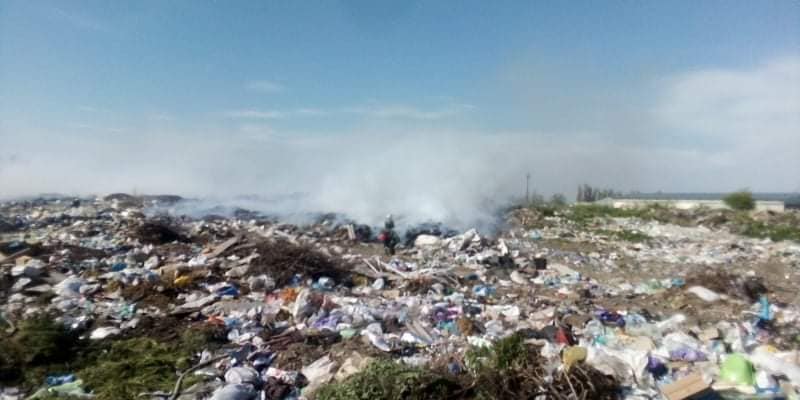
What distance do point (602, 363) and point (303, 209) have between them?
13.5m

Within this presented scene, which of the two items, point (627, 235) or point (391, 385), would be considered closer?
point (391, 385)

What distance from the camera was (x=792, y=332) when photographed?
16.4ft

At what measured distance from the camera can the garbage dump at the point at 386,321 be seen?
3.42m

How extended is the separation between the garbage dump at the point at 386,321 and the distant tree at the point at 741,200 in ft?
60.0

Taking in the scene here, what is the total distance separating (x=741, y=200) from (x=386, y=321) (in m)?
28.9

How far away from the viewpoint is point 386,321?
197 inches

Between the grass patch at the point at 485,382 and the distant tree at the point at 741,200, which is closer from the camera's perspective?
the grass patch at the point at 485,382

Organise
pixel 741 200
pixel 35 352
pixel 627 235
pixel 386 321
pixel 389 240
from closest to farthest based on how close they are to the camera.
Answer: pixel 35 352 < pixel 386 321 < pixel 389 240 < pixel 627 235 < pixel 741 200

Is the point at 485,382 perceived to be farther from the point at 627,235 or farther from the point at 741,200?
the point at 741,200

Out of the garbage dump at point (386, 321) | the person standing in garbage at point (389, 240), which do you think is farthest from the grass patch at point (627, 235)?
the person standing in garbage at point (389, 240)

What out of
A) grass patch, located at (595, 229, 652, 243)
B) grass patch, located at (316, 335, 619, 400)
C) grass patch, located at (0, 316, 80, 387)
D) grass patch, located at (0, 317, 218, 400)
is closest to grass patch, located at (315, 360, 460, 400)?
grass patch, located at (316, 335, 619, 400)

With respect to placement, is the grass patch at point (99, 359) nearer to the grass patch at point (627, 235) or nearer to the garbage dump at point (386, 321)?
the garbage dump at point (386, 321)

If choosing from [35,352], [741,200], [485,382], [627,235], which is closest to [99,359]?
[35,352]

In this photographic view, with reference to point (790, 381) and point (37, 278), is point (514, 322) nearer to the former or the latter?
point (790, 381)
